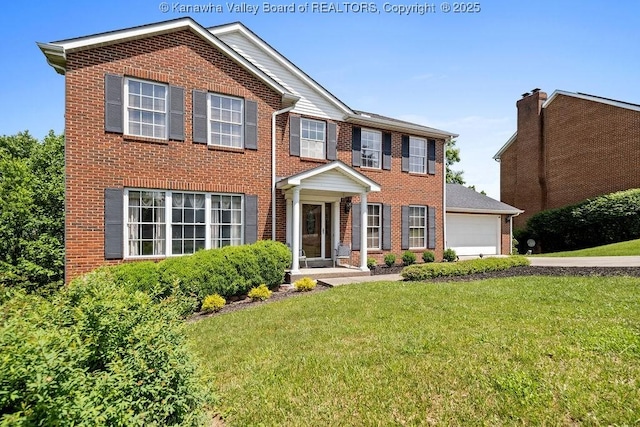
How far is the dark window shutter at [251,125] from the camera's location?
35.3 ft

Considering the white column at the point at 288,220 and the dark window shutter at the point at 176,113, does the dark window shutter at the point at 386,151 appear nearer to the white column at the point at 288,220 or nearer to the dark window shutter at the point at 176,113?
the white column at the point at 288,220

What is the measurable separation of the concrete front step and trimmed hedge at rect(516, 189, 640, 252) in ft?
50.9

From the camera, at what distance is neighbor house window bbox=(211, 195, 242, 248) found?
34.0ft

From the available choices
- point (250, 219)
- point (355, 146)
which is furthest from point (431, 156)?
point (250, 219)

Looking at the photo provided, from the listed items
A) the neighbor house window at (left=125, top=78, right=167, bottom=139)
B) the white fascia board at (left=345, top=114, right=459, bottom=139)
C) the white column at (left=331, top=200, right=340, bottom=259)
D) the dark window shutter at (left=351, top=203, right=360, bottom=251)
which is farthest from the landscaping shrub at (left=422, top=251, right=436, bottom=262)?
the neighbor house window at (left=125, top=78, right=167, bottom=139)

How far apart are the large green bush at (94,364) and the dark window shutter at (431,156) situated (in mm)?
13347

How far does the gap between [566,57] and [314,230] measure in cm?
936

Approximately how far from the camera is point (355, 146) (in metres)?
13.3

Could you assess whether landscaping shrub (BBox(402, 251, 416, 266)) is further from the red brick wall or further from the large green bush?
the large green bush

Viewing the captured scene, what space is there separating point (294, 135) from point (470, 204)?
10963 millimetres

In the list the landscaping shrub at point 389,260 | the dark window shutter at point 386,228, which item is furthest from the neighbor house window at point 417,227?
the landscaping shrub at point 389,260

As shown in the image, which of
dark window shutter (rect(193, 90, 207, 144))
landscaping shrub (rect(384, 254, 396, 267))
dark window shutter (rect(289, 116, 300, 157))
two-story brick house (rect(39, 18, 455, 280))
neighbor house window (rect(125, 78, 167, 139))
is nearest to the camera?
two-story brick house (rect(39, 18, 455, 280))

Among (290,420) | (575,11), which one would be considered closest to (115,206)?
(290,420)

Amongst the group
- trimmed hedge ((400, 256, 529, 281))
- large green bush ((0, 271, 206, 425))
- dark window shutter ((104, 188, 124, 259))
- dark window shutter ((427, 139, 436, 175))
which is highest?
dark window shutter ((427, 139, 436, 175))
